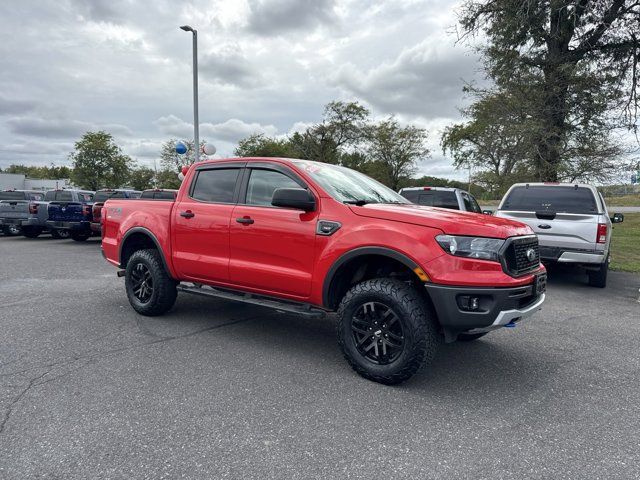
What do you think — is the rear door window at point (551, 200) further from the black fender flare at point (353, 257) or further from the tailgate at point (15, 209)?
the tailgate at point (15, 209)

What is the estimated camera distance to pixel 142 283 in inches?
207

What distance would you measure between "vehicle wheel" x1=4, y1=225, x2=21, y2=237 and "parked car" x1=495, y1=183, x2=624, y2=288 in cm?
1558

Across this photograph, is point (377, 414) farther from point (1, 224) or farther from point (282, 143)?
point (282, 143)

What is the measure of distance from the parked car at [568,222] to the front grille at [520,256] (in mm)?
4117

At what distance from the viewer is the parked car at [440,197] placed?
9.59m

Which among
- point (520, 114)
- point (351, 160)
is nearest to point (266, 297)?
point (520, 114)

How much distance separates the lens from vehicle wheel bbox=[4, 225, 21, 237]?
50.0ft

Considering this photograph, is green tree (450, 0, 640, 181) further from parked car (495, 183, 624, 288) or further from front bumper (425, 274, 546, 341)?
front bumper (425, 274, 546, 341)

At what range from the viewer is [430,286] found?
127 inches

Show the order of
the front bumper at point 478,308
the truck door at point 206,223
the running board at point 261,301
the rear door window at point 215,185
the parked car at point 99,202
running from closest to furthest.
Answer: the front bumper at point 478,308, the running board at point 261,301, the truck door at point 206,223, the rear door window at point 215,185, the parked car at point 99,202

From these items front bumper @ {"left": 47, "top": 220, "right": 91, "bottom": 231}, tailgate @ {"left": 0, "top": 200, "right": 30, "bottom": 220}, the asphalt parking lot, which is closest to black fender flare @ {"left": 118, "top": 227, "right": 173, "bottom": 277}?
the asphalt parking lot

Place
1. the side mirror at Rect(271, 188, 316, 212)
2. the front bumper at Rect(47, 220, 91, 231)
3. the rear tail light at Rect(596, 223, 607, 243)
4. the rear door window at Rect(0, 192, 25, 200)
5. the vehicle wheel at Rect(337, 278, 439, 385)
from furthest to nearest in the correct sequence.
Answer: the rear door window at Rect(0, 192, 25, 200) < the front bumper at Rect(47, 220, 91, 231) < the rear tail light at Rect(596, 223, 607, 243) < the side mirror at Rect(271, 188, 316, 212) < the vehicle wheel at Rect(337, 278, 439, 385)

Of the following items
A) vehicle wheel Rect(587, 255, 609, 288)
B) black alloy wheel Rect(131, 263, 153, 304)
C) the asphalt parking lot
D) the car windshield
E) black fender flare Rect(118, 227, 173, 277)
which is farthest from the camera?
vehicle wheel Rect(587, 255, 609, 288)

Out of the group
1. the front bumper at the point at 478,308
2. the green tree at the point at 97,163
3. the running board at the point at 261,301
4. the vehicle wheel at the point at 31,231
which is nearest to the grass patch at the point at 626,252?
the front bumper at the point at 478,308
